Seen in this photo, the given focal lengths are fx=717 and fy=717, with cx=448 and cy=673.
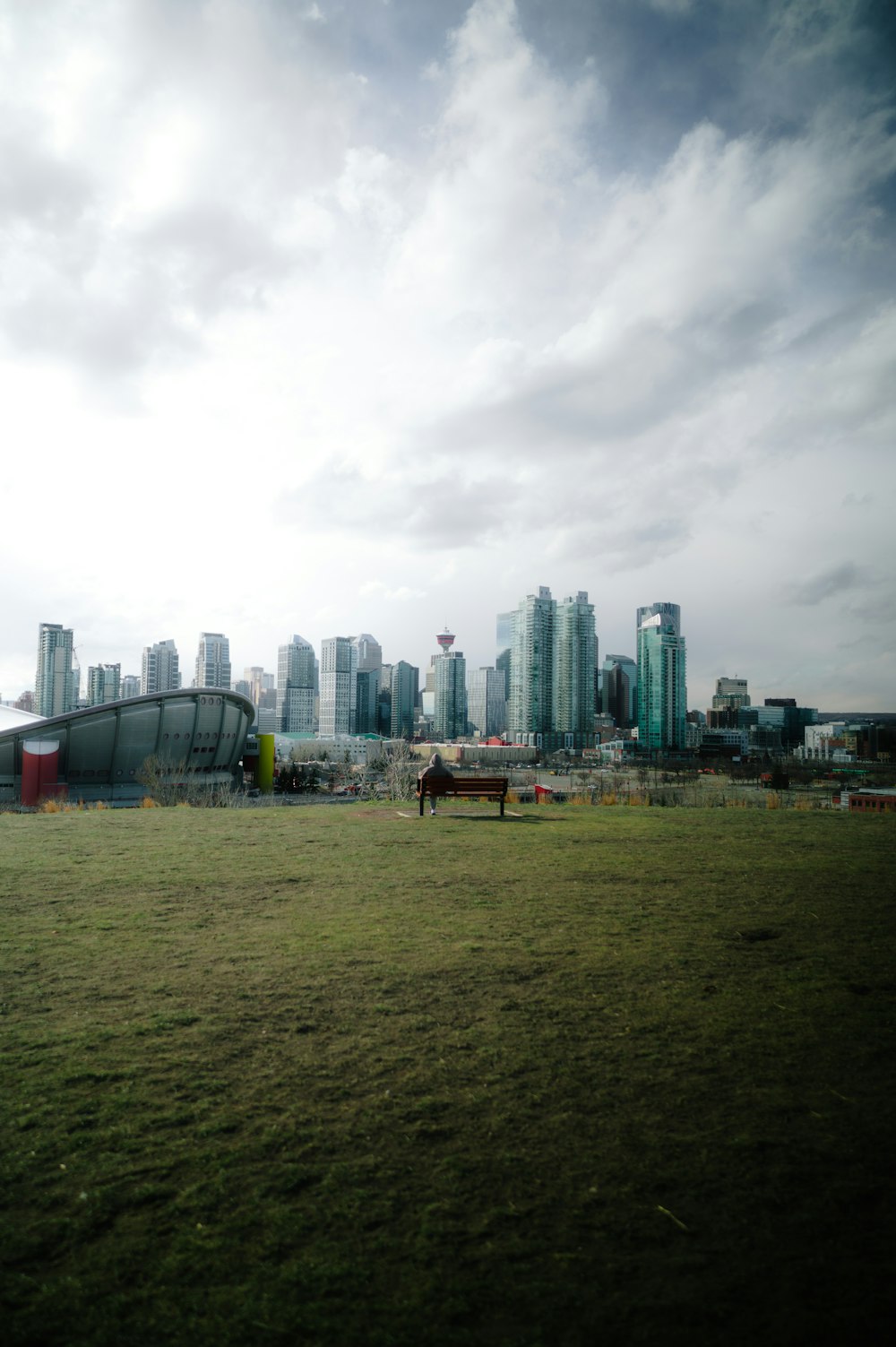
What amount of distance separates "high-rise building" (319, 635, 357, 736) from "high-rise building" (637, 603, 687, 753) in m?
56.4

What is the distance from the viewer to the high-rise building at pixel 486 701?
6855 inches

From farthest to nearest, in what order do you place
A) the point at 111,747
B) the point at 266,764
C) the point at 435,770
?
the point at 266,764, the point at 111,747, the point at 435,770

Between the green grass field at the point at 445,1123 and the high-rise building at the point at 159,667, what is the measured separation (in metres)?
124

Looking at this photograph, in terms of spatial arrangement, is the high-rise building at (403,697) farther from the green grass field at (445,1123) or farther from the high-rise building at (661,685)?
the green grass field at (445,1123)

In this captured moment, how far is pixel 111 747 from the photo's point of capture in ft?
148

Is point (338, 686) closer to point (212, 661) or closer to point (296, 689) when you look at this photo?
point (296, 689)

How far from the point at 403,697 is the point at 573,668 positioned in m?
55.9

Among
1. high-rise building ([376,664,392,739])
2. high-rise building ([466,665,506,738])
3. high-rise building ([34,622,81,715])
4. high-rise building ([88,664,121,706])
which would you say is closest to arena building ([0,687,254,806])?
high-rise building ([34,622,81,715])

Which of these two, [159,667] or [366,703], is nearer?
[159,667]

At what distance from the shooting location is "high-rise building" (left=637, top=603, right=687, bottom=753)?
11446 centimetres

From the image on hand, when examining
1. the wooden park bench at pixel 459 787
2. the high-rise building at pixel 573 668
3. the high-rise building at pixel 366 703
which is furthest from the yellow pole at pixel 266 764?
the high-rise building at pixel 366 703

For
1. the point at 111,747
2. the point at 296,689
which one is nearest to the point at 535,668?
the point at 296,689

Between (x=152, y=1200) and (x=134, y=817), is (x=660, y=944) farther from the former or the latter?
(x=134, y=817)

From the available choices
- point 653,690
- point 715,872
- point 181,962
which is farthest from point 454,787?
point 653,690
